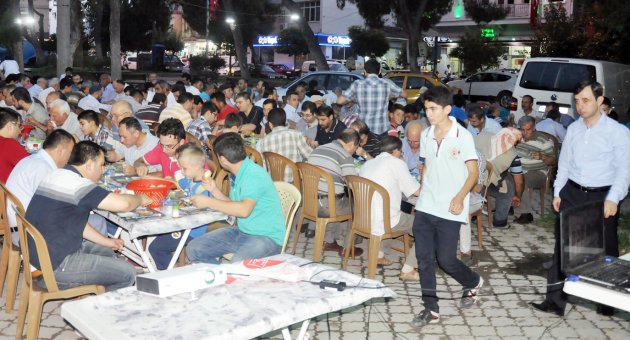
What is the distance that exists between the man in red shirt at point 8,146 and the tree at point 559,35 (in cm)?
1955

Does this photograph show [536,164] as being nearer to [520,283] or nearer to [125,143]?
[520,283]

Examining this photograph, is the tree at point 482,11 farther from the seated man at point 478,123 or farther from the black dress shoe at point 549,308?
the black dress shoe at point 549,308

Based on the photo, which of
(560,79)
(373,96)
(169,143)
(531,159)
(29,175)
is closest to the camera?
(29,175)

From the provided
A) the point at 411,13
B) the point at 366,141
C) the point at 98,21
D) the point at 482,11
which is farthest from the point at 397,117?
the point at 98,21

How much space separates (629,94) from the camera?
1508cm

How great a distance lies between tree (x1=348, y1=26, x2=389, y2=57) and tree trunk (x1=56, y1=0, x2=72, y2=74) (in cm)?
2555

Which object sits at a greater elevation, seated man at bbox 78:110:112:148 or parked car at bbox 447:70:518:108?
parked car at bbox 447:70:518:108

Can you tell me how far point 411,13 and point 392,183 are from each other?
26826 millimetres

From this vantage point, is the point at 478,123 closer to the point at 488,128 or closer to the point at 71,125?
the point at 488,128

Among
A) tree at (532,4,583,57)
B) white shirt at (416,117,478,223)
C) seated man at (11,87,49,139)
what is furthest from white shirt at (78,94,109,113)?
tree at (532,4,583,57)

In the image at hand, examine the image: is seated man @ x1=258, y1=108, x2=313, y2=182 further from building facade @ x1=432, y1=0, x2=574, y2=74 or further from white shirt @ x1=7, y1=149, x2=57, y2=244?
building facade @ x1=432, y1=0, x2=574, y2=74

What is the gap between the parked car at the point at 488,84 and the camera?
25875 millimetres

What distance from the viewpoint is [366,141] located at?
27.1 ft

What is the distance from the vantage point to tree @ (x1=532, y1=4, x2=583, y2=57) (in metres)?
22.6
